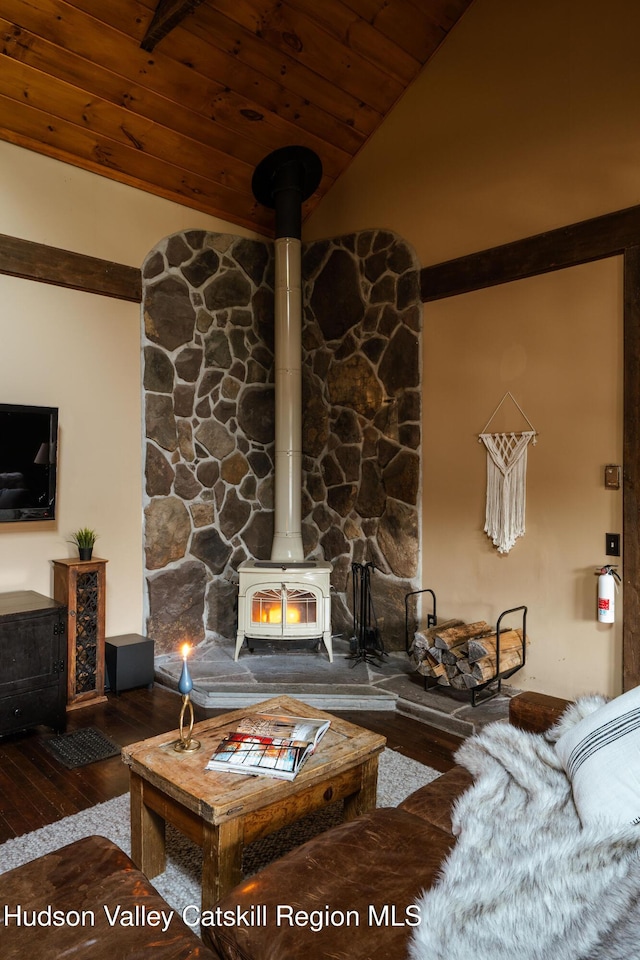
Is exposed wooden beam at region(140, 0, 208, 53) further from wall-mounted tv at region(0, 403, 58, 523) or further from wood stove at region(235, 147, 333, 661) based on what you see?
wall-mounted tv at region(0, 403, 58, 523)

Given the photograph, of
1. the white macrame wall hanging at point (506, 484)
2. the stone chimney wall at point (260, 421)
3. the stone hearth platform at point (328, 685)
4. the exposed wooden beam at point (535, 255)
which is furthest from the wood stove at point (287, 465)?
the white macrame wall hanging at point (506, 484)

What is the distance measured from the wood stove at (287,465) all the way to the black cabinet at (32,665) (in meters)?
1.18

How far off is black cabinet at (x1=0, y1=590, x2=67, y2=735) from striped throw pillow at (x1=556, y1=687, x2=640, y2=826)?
8.32 ft

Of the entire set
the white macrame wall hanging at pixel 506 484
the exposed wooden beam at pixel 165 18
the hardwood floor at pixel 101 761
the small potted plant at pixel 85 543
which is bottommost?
the hardwood floor at pixel 101 761

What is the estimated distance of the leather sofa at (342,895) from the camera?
1.15 metres

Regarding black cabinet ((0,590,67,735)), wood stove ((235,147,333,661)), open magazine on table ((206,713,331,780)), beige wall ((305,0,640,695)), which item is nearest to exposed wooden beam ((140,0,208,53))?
wood stove ((235,147,333,661))

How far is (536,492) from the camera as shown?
11.7 ft

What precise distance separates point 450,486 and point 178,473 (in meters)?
1.88

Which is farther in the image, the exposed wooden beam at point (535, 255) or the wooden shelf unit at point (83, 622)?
the wooden shelf unit at point (83, 622)

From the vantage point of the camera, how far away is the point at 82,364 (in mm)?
3912

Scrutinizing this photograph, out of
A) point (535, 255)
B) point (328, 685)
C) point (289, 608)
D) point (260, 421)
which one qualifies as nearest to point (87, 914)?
point (328, 685)

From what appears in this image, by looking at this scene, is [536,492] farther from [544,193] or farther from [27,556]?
[27,556]

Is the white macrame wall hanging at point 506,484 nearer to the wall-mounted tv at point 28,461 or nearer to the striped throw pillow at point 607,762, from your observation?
the striped throw pillow at point 607,762

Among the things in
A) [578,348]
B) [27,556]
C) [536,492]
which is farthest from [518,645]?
[27,556]
